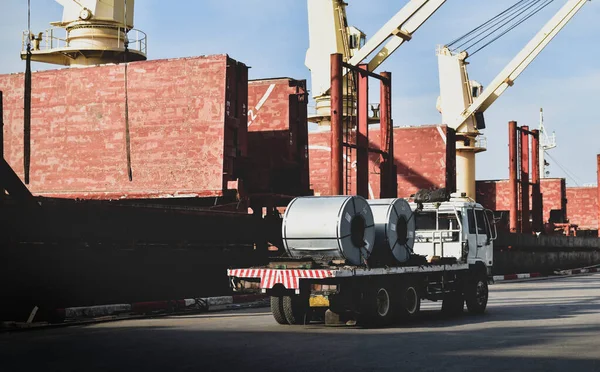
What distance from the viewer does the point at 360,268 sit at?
15.2m

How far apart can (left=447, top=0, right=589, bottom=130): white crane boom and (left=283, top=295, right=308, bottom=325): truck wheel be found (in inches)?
1741

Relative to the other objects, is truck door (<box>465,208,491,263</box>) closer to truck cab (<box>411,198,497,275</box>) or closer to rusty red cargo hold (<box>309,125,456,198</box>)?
truck cab (<box>411,198,497,275</box>)

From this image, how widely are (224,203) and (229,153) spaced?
1.55 meters

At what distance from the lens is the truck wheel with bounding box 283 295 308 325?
16250 mm

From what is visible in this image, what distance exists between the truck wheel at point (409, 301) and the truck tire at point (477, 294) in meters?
2.10

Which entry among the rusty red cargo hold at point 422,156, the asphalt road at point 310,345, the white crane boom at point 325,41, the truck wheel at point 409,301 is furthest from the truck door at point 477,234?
the white crane boom at point 325,41

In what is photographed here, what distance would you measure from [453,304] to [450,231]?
62.3 inches

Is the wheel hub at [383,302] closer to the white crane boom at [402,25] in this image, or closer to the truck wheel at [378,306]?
the truck wheel at [378,306]

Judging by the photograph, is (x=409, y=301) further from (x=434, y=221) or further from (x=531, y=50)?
(x=531, y=50)

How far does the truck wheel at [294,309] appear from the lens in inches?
640

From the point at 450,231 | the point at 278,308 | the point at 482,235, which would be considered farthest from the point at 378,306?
the point at 482,235

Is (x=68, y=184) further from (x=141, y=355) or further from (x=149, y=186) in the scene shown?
(x=141, y=355)

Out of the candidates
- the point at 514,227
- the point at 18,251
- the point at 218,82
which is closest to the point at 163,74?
the point at 218,82

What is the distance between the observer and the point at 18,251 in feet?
56.3
